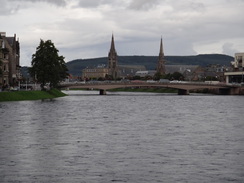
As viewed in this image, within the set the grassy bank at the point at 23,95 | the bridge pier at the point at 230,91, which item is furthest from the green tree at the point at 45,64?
the bridge pier at the point at 230,91

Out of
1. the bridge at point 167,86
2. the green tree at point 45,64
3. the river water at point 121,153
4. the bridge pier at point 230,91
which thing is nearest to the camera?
the river water at point 121,153

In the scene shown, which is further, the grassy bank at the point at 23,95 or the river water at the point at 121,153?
the grassy bank at the point at 23,95

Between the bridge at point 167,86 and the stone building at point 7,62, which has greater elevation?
the stone building at point 7,62

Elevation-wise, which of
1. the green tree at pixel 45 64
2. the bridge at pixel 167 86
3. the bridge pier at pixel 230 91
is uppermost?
the green tree at pixel 45 64

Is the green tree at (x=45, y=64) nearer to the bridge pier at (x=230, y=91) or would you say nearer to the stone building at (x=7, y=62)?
the stone building at (x=7, y=62)

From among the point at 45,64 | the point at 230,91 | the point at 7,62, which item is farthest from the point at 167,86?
the point at 7,62

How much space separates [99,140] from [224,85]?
150m

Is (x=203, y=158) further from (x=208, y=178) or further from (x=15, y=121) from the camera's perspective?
(x=15, y=121)

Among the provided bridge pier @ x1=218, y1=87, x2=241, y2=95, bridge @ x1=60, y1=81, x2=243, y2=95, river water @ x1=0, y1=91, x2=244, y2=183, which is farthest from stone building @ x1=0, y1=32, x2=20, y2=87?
river water @ x1=0, y1=91, x2=244, y2=183

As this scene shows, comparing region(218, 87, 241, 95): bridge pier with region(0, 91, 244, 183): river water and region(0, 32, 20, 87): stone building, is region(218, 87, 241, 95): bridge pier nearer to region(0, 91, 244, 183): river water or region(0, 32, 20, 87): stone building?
region(0, 32, 20, 87): stone building

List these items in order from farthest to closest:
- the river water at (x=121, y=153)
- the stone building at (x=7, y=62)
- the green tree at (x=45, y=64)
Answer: the green tree at (x=45, y=64), the stone building at (x=7, y=62), the river water at (x=121, y=153)

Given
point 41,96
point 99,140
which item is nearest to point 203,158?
point 99,140

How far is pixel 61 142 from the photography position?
41469mm

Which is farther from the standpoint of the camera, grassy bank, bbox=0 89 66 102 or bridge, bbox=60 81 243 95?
bridge, bbox=60 81 243 95
